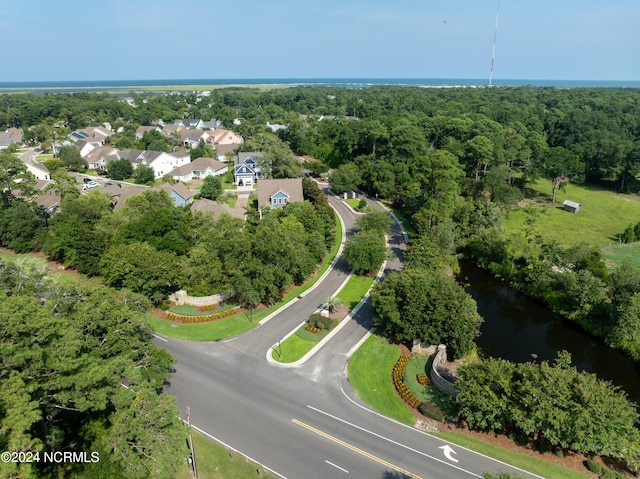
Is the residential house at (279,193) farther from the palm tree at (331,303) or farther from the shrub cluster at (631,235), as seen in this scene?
the shrub cluster at (631,235)

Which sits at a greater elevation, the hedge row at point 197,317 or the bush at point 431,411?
the hedge row at point 197,317

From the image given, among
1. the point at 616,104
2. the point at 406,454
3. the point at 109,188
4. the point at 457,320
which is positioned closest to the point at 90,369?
the point at 406,454

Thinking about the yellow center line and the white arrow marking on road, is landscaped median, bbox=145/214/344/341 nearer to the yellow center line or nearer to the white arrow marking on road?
the yellow center line

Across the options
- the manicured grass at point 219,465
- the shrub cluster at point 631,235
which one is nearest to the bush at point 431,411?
the manicured grass at point 219,465

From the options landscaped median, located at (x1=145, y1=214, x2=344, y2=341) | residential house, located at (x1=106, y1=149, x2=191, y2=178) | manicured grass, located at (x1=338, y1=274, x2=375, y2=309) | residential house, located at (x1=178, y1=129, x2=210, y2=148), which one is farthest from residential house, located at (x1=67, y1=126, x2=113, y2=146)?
manicured grass, located at (x1=338, y1=274, x2=375, y2=309)

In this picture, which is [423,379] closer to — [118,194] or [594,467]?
[594,467]

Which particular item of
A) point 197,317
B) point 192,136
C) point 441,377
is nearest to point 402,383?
point 441,377

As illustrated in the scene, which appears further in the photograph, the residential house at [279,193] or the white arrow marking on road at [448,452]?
the residential house at [279,193]
